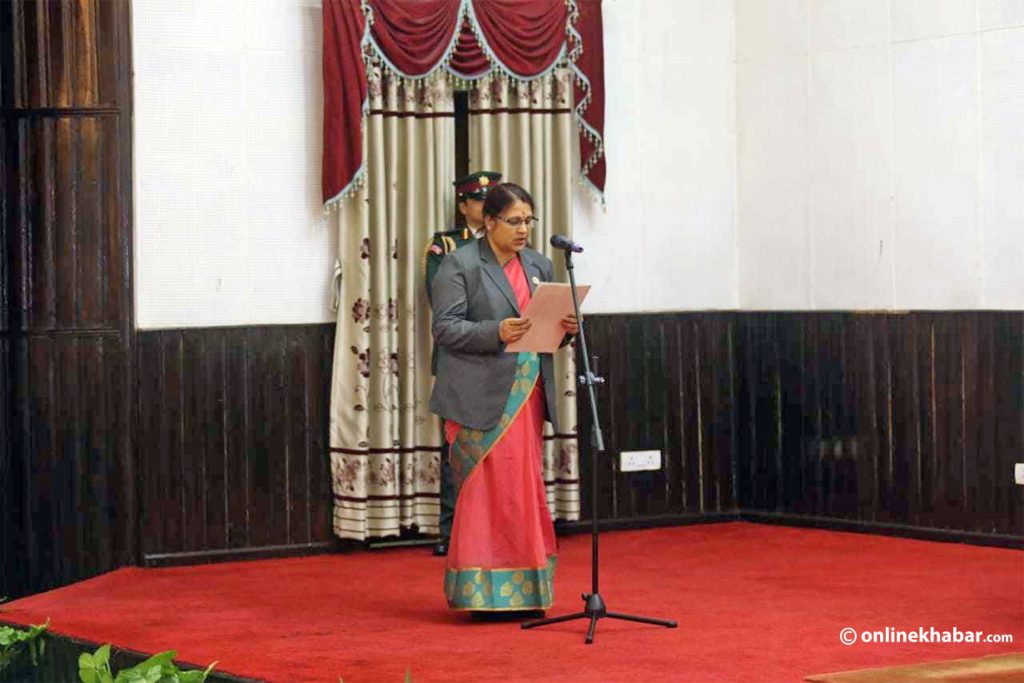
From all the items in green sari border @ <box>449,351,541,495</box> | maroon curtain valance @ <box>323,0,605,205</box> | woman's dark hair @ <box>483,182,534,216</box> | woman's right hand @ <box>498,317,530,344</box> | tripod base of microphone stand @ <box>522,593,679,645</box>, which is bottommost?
tripod base of microphone stand @ <box>522,593,679,645</box>

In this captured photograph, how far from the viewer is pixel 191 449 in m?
7.48

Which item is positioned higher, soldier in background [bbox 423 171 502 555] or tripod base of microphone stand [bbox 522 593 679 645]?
soldier in background [bbox 423 171 502 555]

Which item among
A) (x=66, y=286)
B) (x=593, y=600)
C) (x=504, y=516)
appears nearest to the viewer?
(x=593, y=600)

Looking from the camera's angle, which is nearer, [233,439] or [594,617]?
[594,617]

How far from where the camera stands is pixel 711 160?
28.3 feet

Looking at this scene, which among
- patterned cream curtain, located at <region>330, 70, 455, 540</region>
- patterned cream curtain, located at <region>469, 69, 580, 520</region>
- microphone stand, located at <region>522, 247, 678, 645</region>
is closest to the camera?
microphone stand, located at <region>522, 247, 678, 645</region>

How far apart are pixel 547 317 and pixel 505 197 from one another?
444 millimetres

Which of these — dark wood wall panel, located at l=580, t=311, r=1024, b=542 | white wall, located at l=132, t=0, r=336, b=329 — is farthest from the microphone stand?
dark wood wall panel, located at l=580, t=311, r=1024, b=542

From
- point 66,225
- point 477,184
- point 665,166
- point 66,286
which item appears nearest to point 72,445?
point 66,286

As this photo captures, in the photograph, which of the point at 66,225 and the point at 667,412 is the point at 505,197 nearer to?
the point at 66,225

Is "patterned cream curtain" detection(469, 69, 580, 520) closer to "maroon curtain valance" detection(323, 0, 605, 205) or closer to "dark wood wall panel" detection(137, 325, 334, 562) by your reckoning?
"maroon curtain valance" detection(323, 0, 605, 205)

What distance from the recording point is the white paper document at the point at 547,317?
554cm

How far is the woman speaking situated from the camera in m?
5.84

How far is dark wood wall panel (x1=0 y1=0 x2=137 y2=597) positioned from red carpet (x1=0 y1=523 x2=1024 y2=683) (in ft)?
1.36
